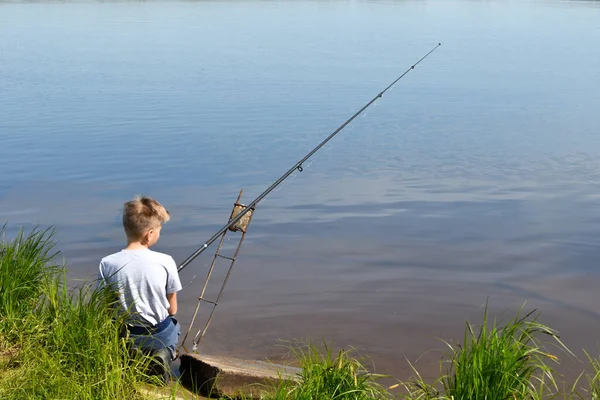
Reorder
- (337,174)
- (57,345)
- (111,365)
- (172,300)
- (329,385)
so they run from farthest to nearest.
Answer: (337,174) → (172,300) → (57,345) → (111,365) → (329,385)

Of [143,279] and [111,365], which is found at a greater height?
[143,279]

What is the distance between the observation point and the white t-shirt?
424 cm

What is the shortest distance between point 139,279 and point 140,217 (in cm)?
29

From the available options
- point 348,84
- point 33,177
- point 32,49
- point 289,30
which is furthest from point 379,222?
point 289,30

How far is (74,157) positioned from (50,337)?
7832 millimetres

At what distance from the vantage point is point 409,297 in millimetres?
6797

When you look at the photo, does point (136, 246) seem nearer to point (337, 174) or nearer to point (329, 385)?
point (329, 385)

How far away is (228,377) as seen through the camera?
4.34 metres

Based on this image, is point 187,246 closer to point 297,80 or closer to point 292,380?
point 292,380

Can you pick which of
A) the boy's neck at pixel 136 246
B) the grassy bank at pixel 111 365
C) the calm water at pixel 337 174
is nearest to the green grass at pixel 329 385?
the grassy bank at pixel 111 365

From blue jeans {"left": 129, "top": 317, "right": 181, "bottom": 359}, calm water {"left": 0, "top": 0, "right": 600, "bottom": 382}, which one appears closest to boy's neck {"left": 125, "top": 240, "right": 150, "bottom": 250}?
blue jeans {"left": 129, "top": 317, "right": 181, "bottom": 359}

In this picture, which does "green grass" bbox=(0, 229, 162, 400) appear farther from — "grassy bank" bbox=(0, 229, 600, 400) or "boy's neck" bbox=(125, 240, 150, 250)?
"boy's neck" bbox=(125, 240, 150, 250)

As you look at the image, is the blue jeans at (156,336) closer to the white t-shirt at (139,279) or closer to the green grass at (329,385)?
the white t-shirt at (139,279)

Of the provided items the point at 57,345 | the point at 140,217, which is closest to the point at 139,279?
the point at 140,217
